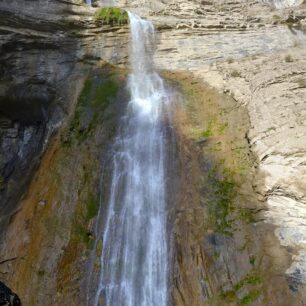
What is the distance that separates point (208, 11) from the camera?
1950 centimetres

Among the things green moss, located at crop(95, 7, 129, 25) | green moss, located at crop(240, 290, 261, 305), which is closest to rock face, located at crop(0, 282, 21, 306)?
green moss, located at crop(240, 290, 261, 305)

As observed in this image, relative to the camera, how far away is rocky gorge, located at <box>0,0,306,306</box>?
9.80m

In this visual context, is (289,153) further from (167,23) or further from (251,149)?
(167,23)

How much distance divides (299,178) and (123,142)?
19.8 feet

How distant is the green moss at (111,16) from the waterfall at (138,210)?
411 cm

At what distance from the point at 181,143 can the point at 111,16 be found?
8.51 m

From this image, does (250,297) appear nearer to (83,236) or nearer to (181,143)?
(83,236)

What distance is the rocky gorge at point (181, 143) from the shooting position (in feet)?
32.2

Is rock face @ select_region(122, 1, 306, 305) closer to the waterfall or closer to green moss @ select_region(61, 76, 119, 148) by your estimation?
the waterfall

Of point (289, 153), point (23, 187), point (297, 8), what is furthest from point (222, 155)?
Answer: point (297, 8)

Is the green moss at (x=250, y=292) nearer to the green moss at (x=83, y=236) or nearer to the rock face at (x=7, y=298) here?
the green moss at (x=83, y=236)

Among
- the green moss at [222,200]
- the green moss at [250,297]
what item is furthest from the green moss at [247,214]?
the green moss at [250,297]

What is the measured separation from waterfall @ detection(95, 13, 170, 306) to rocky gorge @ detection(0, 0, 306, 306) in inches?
13.1

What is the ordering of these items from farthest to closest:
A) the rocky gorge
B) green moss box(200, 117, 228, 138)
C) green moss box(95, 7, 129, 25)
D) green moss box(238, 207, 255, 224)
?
1. green moss box(95, 7, 129, 25)
2. green moss box(200, 117, 228, 138)
3. green moss box(238, 207, 255, 224)
4. the rocky gorge
